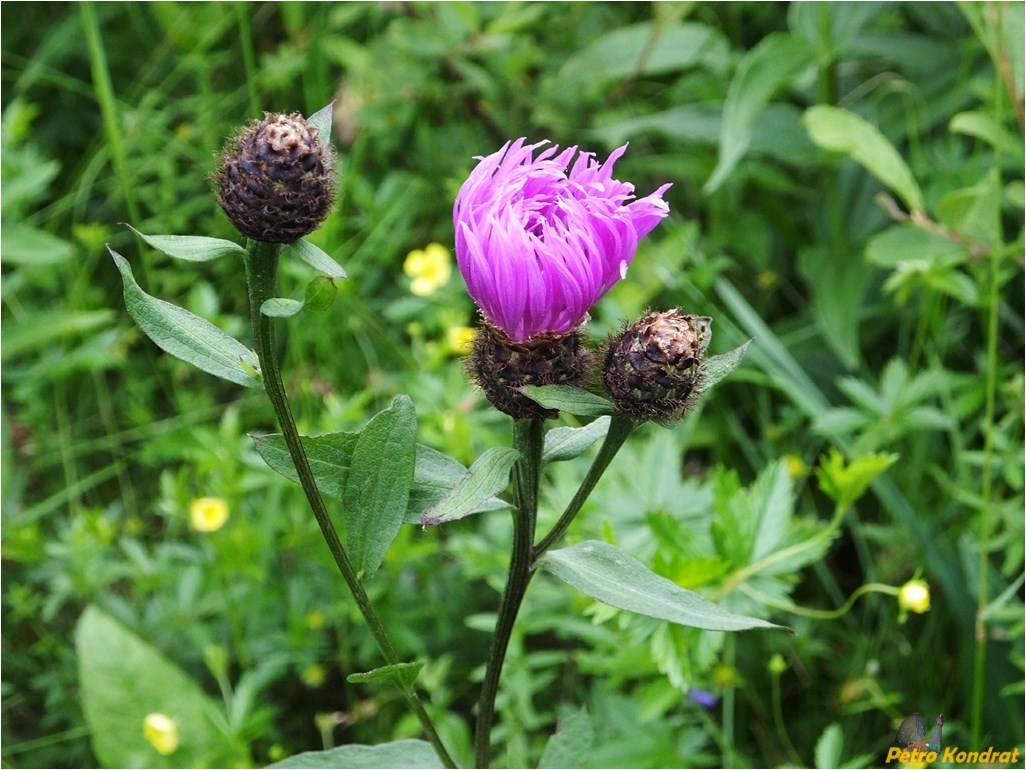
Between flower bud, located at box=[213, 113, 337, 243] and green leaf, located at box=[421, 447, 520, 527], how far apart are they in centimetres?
25

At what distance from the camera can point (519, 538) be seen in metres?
1.00

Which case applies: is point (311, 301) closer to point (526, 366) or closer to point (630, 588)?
point (526, 366)

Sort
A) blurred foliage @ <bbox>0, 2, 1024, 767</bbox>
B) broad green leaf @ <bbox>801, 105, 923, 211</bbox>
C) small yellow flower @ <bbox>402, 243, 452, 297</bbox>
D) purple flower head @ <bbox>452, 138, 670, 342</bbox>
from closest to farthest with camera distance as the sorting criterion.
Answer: purple flower head @ <bbox>452, 138, 670, 342</bbox>, blurred foliage @ <bbox>0, 2, 1024, 767</bbox>, broad green leaf @ <bbox>801, 105, 923, 211</bbox>, small yellow flower @ <bbox>402, 243, 452, 297</bbox>

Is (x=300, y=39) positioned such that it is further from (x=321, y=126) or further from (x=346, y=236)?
(x=321, y=126)

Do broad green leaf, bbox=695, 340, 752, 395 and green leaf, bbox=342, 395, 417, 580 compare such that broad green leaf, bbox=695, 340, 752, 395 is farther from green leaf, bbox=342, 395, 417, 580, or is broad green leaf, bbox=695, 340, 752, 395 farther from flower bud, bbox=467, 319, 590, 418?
green leaf, bbox=342, 395, 417, 580

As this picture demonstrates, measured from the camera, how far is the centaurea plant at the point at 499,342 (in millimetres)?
864

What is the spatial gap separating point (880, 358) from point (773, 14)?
0.89 meters

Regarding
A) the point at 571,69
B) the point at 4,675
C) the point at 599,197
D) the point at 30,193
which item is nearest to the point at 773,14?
the point at 571,69

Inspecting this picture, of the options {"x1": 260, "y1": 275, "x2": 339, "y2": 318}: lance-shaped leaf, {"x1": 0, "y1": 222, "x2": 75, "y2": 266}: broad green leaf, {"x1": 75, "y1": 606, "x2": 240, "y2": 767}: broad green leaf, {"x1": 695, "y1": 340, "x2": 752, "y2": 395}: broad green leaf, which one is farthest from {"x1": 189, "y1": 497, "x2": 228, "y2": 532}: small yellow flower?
{"x1": 695, "y1": 340, "x2": 752, "y2": 395}: broad green leaf

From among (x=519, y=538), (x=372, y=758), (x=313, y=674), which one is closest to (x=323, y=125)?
(x=519, y=538)

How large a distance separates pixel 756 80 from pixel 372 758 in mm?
1357

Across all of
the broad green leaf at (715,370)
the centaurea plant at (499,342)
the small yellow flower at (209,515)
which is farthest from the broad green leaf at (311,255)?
the small yellow flower at (209,515)

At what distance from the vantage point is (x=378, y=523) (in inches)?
37.8

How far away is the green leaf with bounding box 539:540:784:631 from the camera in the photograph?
2.93ft
